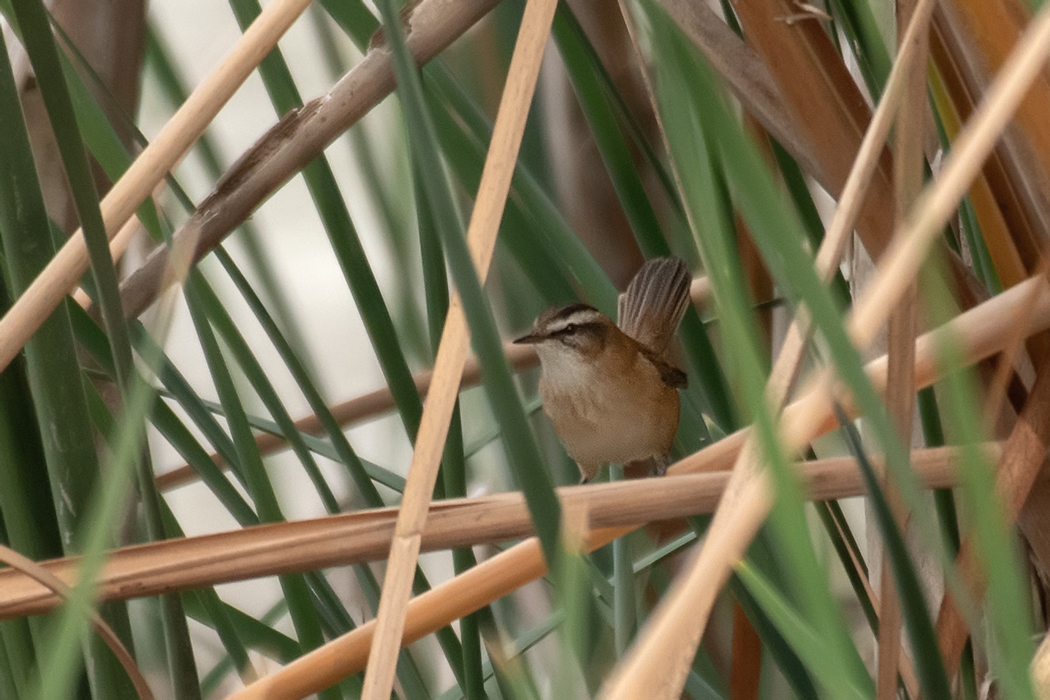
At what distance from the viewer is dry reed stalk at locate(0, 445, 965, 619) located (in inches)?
24.6

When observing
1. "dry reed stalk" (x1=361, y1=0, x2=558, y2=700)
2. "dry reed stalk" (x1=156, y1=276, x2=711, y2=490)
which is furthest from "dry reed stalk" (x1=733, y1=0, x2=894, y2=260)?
"dry reed stalk" (x1=156, y1=276, x2=711, y2=490)

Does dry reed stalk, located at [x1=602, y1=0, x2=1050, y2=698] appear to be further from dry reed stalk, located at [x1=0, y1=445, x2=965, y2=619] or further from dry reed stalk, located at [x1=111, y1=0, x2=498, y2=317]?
dry reed stalk, located at [x1=111, y1=0, x2=498, y2=317]

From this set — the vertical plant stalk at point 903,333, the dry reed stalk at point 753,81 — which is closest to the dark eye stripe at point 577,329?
the dry reed stalk at point 753,81

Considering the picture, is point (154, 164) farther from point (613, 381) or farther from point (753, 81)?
point (613, 381)

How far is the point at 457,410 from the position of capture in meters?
0.92

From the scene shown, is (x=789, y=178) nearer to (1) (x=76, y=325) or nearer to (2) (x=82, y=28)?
(1) (x=76, y=325)

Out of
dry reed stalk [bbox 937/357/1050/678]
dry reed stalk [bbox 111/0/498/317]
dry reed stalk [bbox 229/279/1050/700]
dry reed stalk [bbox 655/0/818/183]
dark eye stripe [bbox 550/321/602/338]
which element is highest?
dry reed stalk [bbox 111/0/498/317]

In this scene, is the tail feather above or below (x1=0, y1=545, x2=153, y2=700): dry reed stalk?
above

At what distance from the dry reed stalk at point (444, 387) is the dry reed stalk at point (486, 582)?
4.8 inches

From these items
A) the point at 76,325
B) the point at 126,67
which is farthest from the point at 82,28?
the point at 76,325

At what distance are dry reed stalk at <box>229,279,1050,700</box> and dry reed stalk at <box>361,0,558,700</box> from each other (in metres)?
0.12

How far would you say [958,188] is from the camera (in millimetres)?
516

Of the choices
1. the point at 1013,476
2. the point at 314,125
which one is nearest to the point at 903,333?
the point at 1013,476

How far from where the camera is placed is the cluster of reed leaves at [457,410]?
0.43 m
